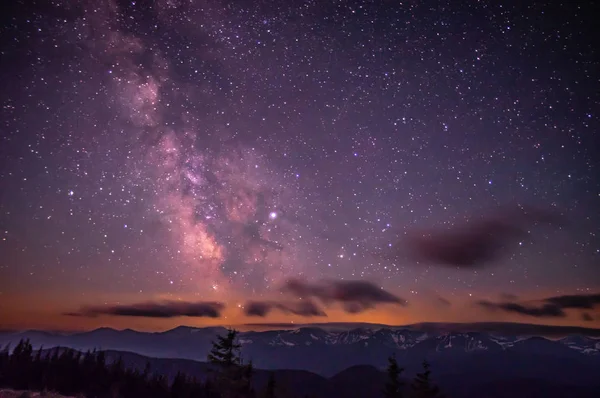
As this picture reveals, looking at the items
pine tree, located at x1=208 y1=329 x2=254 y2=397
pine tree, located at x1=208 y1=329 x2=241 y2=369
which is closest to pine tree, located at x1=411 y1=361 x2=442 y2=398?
pine tree, located at x1=208 y1=329 x2=254 y2=397

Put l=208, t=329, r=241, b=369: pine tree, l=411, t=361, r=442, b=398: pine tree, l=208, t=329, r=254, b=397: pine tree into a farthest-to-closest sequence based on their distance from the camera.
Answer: l=411, t=361, r=442, b=398: pine tree < l=208, t=329, r=241, b=369: pine tree < l=208, t=329, r=254, b=397: pine tree

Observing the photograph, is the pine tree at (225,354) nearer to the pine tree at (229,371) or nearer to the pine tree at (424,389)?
the pine tree at (229,371)

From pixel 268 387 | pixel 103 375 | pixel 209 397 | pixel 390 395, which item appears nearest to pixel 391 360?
pixel 390 395

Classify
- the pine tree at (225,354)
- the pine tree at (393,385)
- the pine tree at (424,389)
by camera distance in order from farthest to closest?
the pine tree at (393,385) → the pine tree at (424,389) → the pine tree at (225,354)

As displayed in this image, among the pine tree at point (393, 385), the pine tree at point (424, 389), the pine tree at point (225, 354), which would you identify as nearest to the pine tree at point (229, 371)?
the pine tree at point (225, 354)

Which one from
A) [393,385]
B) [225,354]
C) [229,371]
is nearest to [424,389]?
[393,385]

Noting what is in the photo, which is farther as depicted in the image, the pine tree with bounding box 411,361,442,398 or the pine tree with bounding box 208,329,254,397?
the pine tree with bounding box 411,361,442,398

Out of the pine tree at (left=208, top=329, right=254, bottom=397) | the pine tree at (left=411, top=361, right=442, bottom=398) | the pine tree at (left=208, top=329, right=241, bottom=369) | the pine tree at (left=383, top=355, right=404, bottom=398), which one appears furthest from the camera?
the pine tree at (left=383, top=355, right=404, bottom=398)

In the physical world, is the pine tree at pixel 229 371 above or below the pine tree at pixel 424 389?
above

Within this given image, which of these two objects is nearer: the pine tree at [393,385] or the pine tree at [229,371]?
the pine tree at [229,371]

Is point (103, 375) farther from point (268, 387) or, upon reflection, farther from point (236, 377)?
point (236, 377)

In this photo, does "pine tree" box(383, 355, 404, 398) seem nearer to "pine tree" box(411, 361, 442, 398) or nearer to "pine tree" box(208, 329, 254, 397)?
"pine tree" box(411, 361, 442, 398)

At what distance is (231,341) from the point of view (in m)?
29.7

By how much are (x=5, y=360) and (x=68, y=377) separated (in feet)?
80.7
